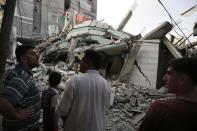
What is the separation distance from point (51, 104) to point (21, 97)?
150cm

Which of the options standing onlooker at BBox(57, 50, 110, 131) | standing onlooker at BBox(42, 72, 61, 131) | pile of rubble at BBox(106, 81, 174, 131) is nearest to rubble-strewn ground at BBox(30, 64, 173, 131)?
pile of rubble at BBox(106, 81, 174, 131)

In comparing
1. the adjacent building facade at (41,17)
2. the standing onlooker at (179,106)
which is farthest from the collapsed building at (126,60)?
the standing onlooker at (179,106)

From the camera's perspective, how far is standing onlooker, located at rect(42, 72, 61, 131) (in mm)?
4684

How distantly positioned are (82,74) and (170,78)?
1.59m

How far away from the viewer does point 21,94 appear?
319cm

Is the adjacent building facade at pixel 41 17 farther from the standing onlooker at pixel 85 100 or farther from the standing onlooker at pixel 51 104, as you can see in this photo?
the standing onlooker at pixel 85 100

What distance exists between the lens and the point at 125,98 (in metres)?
9.97

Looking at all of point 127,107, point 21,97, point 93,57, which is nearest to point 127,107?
point 127,107

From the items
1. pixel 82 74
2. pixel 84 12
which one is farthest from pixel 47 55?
pixel 84 12

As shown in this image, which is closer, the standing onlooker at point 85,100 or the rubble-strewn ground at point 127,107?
the standing onlooker at point 85,100

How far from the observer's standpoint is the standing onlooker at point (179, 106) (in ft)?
6.68

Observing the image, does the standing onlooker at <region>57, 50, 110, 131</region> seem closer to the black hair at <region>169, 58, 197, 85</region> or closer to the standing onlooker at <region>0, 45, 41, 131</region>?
the standing onlooker at <region>0, 45, 41, 131</region>

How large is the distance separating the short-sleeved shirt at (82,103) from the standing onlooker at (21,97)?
1.08 ft

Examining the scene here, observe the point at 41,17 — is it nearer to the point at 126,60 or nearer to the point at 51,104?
the point at 126,60
